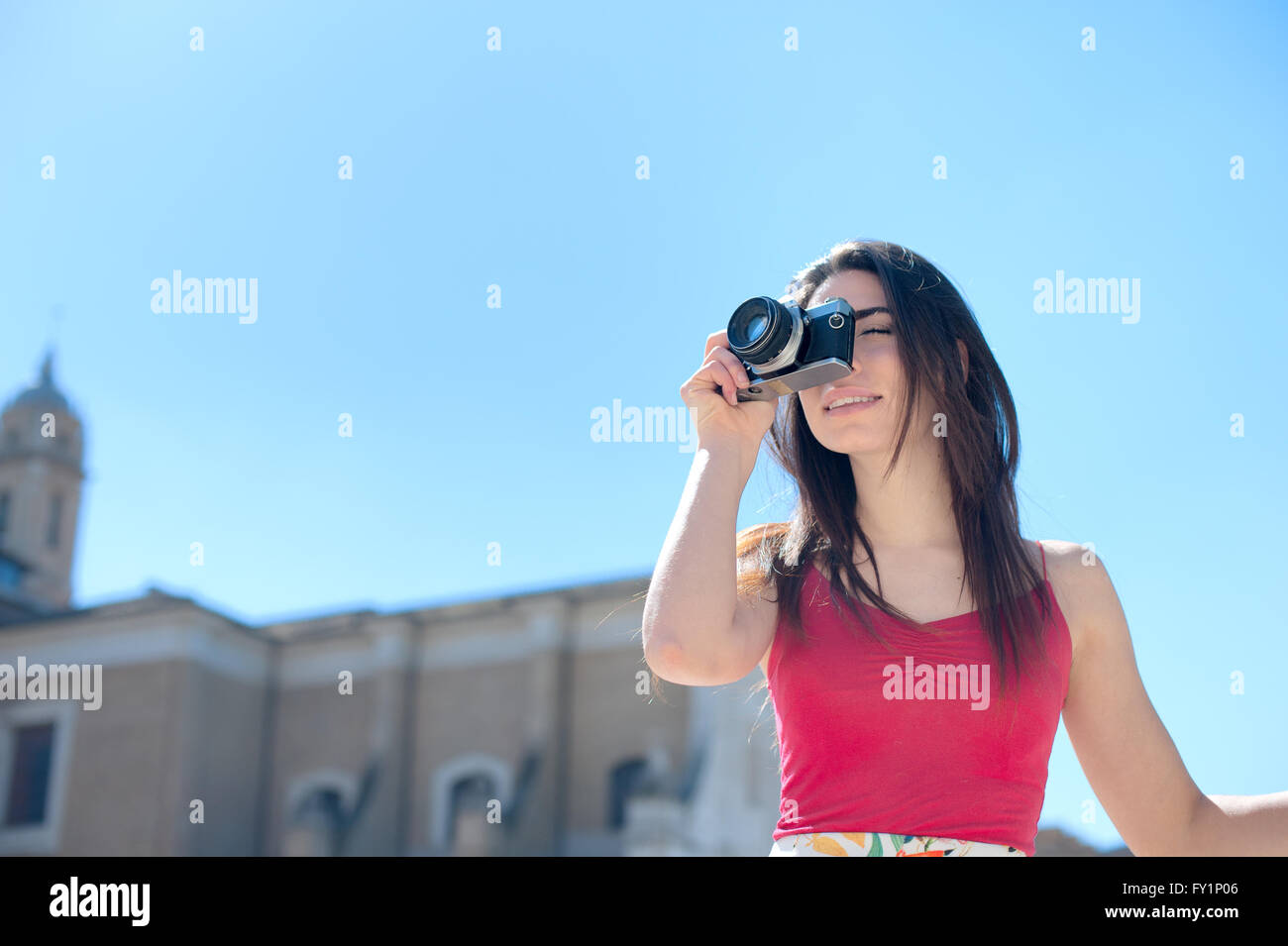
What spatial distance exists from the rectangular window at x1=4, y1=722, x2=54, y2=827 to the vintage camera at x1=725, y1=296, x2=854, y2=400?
2379 cm

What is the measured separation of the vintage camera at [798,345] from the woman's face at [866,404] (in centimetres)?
5

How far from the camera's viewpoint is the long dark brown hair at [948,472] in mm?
1497

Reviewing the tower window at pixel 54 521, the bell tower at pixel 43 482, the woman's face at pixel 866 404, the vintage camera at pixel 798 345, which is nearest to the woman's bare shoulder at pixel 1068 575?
the woman's face at pixel 866 404

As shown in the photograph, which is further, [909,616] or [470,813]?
[470,813]

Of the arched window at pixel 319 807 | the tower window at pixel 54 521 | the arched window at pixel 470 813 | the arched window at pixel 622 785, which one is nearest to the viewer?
the arched window at pixel 470 813

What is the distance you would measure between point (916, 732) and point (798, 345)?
0.52m

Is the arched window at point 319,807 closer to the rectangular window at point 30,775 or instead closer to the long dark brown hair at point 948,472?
the rectangular window at point 30,775

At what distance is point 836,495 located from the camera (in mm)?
1706

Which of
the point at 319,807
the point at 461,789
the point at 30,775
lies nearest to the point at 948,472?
the point at 461,789

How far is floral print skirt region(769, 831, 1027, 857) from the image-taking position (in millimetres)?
1259

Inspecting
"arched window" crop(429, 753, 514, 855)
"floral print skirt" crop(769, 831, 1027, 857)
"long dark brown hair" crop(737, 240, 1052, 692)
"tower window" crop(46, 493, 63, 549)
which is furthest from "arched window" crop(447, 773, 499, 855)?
"tower window" crop(46, 493, 63, 549)

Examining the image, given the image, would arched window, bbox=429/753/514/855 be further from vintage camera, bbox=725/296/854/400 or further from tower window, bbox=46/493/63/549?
tower window, bbox=46/493/63/549

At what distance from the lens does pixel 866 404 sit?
1552 mm

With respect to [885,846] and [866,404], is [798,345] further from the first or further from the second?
[885,846]
